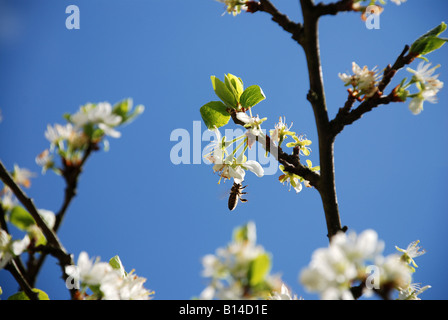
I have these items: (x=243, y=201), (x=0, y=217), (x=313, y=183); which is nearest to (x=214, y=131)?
(x=243, y=201)

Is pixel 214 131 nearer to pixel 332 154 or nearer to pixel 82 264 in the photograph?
pixel 332 154

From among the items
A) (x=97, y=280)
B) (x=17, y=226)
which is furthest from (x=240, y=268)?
(x=17, y=226)

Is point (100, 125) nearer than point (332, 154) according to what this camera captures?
Yes

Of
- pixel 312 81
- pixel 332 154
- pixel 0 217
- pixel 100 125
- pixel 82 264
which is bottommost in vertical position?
pixel 82 264

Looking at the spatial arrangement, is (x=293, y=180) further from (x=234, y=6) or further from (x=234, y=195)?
(x=234, y=6)
